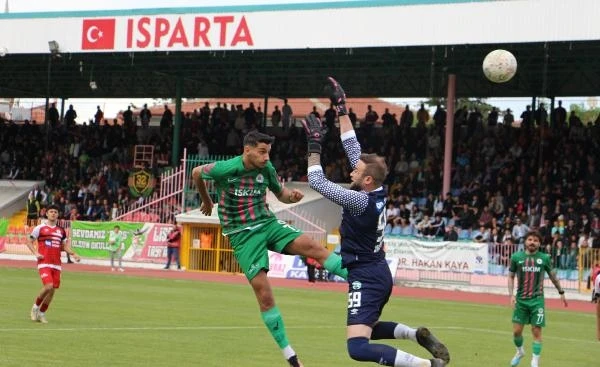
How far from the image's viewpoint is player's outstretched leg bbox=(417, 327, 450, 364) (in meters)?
9.88

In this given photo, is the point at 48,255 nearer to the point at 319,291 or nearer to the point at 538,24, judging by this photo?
the point at 319,291

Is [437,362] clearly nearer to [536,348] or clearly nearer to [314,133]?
[314,133]

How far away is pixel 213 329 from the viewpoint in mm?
17359

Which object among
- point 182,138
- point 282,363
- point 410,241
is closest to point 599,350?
point 282,363

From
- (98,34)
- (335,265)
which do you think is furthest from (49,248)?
(98,34)

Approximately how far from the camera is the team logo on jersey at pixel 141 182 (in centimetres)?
4434

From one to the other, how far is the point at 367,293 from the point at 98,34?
32.4 m

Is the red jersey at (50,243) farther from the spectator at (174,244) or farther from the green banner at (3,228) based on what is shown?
the green banner at (3,228)

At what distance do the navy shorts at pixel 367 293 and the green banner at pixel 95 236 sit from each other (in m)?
30.8

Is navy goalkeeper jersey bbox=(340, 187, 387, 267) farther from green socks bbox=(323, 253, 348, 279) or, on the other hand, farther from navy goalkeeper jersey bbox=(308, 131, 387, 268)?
green socks bbox=(323, 253, 348, 279)

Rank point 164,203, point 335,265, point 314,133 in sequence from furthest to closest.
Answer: point 164,203
point 335,265
point 314,133

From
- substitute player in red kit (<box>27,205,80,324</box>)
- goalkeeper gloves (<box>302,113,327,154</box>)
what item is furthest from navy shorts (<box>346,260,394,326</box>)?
substitute player in red kit (<box>27,205,80,324</box>)

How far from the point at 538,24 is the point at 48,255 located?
20005 millimetres

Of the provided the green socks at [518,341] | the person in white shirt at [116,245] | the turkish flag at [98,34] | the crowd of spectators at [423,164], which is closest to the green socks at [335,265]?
the green socks at [518,341]
